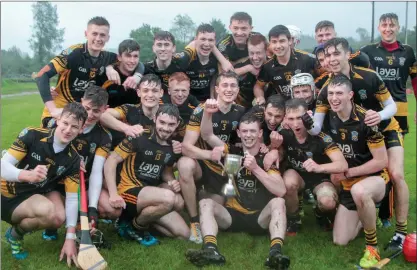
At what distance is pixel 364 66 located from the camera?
18.0ft

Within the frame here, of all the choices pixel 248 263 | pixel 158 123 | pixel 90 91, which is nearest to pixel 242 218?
pixel 248 263

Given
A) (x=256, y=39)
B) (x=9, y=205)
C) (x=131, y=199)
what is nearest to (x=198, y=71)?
(x=256, y=39)

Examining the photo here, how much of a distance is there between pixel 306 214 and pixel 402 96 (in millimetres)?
2211

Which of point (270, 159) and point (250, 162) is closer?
point (250, 162)

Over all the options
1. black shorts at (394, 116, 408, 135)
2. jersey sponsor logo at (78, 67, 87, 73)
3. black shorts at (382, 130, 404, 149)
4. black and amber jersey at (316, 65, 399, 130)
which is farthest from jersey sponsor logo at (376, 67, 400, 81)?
jersey sponsor logo at (78, 67, 87, 73)

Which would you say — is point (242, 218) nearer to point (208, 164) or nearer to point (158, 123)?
point (208, 164)

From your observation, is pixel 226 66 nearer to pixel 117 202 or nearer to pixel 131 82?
pixel 131 82

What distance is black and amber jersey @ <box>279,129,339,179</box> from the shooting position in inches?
185

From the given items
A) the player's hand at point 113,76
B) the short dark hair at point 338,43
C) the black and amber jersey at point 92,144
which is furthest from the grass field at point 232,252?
the short dark hair at point 338,43

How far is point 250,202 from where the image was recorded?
185 inches

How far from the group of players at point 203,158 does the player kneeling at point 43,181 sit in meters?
0.01

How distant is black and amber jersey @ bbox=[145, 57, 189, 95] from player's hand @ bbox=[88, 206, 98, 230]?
1.91 m

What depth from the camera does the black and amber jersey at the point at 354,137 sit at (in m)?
4.49

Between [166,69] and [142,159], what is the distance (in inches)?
60.1
